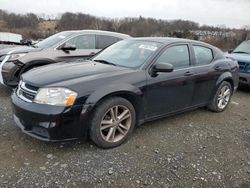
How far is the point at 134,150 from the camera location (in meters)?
3.59

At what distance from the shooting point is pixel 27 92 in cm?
344

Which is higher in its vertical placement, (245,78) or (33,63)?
(33,63)

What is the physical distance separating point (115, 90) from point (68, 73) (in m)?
0.70

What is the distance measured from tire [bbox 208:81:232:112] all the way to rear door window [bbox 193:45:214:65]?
631 mm

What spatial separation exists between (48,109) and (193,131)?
245cm

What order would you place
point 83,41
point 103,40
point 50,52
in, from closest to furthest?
point 50,52, point 83,41, point 103,40

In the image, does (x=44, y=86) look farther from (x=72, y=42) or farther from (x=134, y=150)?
(x=72, y=42)

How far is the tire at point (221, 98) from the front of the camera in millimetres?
5236

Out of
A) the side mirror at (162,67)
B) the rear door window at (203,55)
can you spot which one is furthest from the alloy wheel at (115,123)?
the rear door window at (203,55)

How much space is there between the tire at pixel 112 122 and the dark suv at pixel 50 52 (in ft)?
9.65

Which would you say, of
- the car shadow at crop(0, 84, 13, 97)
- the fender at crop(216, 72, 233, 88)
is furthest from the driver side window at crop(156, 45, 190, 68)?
the car shadow at crop(0, 84, 13, 97)

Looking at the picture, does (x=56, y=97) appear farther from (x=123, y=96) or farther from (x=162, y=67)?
(x=162, y=67)

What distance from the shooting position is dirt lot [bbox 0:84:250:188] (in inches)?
115

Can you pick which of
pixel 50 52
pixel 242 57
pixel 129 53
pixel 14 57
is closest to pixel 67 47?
pixel 50 52
